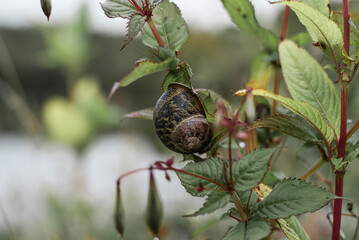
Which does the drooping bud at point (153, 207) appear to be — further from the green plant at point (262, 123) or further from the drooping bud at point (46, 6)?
the drooping bud at point (46, 6)

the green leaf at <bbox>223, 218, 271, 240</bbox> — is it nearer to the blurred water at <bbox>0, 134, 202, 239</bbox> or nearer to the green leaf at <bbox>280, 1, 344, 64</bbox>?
the green leaf at <bbox>280, 1, 344, 64</bbox>

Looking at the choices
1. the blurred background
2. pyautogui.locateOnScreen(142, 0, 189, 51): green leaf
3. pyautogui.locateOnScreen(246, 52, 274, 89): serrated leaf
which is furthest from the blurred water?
pyautogui.locateOnScreen(142, 0, 189, 51): green leaf

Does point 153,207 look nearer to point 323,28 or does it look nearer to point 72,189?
point 323,28

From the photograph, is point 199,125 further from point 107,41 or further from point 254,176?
point 107,41

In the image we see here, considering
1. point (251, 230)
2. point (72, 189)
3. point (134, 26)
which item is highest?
point (134, 26)

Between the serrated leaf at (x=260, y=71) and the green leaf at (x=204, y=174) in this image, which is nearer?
the green leaf at (x=204, y=174)

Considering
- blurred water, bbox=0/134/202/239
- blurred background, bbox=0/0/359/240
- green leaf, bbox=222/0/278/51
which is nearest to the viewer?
green leaf, bbox=222/0/278/51

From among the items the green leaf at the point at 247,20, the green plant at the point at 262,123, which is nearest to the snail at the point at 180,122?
the green plant at the point at 262,123

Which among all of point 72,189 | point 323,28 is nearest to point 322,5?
point 323,28
